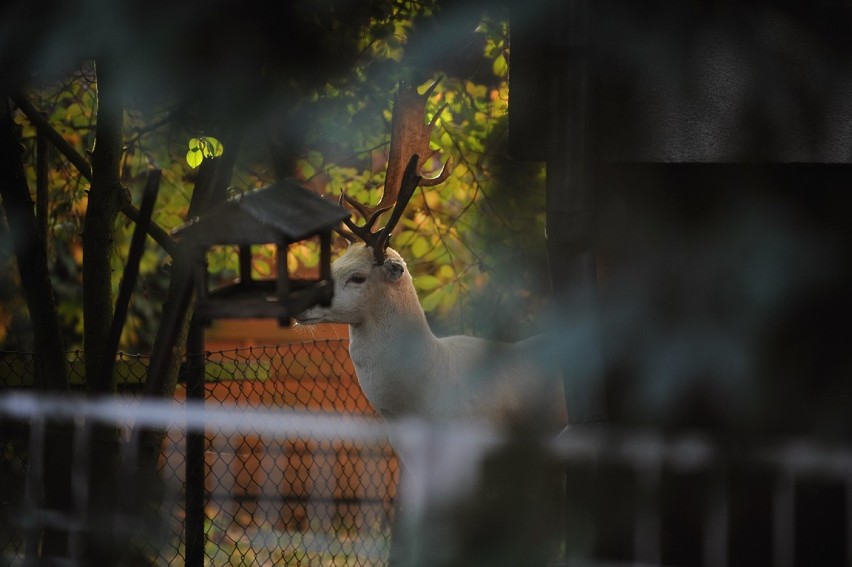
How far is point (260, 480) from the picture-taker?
870 cm

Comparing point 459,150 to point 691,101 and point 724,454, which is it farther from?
point 724,454

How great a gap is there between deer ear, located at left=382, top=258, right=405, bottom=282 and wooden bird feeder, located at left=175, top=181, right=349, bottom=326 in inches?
91.2

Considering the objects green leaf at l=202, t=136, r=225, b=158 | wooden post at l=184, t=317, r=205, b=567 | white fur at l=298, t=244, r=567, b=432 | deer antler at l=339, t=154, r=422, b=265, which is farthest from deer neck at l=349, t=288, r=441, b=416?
green leaf at l=202, t=136, r=225, b=158

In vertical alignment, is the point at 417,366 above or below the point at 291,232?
below

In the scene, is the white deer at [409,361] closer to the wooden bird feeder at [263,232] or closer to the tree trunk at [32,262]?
the tree trunk at [32,262]

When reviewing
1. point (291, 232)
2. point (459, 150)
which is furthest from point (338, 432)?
point (459, 150)

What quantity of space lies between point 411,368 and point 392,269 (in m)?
0.51

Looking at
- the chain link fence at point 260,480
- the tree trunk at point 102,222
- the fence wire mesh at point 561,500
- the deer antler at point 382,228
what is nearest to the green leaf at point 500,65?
the deer antler at point 382,228

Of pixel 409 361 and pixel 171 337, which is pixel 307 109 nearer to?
pixel 409 361

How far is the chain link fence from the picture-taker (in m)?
3.84

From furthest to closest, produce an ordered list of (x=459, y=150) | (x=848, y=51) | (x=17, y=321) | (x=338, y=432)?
(x=17, y=321), (x=459, y=150), (x=848, y=51), (x=338, y=432)

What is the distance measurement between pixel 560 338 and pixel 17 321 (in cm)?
507

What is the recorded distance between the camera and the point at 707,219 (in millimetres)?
3951

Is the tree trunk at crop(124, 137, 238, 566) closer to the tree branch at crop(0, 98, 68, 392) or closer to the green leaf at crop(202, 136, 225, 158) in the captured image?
the green leaf at crop(202, 136, 225, 158)
